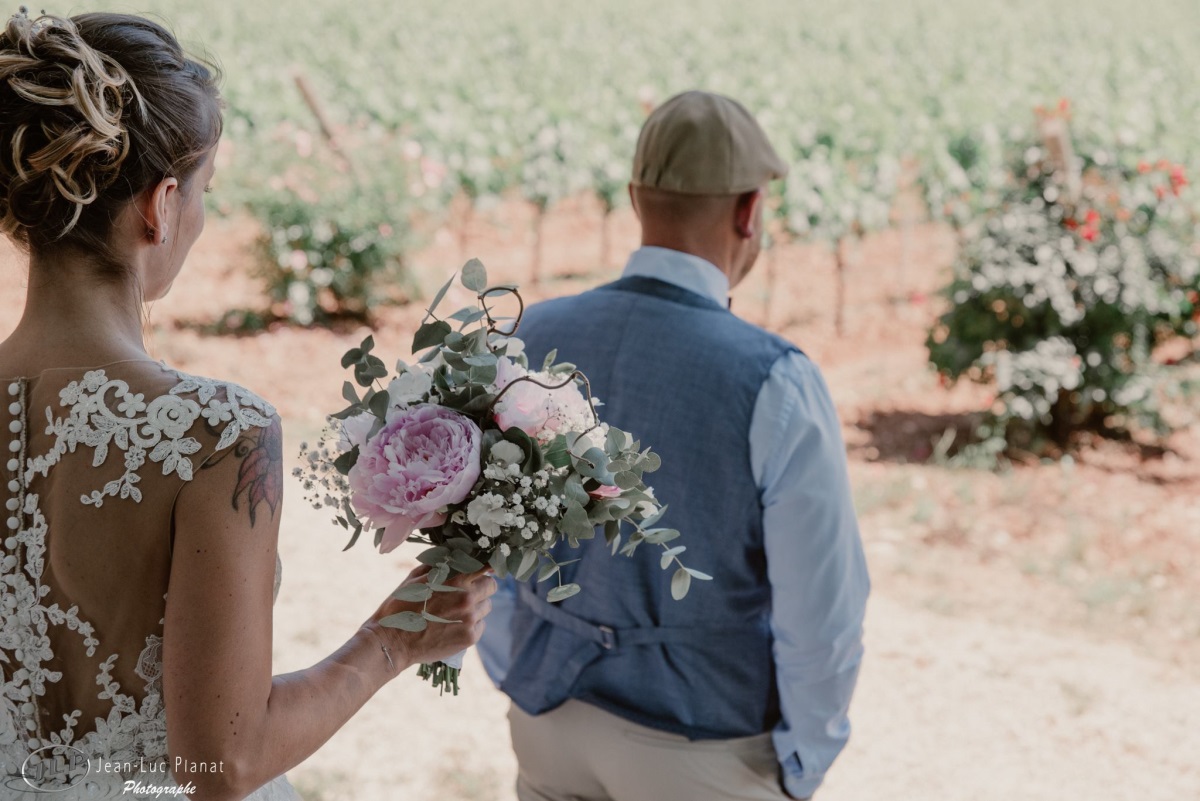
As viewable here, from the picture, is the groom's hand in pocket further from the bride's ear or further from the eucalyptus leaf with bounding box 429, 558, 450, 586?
the bride's ear

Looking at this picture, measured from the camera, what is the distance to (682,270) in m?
2.42

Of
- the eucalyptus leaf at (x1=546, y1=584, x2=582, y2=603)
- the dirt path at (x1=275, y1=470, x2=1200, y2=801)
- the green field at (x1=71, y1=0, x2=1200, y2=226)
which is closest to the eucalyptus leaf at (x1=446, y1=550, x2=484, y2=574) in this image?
the eucalyptus leaf at (x1=546, y1=584, x2=582, y2=603)

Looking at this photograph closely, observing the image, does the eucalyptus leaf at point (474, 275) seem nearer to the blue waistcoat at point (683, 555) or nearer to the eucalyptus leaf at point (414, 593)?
the eucalyptus leaf at point (414, 593)

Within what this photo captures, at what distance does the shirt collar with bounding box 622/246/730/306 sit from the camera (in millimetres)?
2418

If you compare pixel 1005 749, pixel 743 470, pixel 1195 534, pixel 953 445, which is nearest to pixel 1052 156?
pixel 953 445

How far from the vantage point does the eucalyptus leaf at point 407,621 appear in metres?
1.69

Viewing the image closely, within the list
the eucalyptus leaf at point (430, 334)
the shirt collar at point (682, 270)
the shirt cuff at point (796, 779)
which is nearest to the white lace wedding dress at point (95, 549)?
the eucalyptus leaf at point (430, 334)

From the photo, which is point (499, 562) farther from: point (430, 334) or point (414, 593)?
point (430, 334)

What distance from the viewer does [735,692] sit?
91.6 inches

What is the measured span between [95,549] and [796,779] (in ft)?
4.71

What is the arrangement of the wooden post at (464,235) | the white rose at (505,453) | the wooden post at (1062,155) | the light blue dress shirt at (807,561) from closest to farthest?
the white rose at (505,453), the light blue dress shirt at (807,561), the wooden post at (1062,155), the wooden post at (464,235)

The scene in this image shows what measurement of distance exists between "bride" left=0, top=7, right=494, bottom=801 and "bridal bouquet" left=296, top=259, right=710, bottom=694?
0.18m

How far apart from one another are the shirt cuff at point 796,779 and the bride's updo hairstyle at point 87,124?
1535mm

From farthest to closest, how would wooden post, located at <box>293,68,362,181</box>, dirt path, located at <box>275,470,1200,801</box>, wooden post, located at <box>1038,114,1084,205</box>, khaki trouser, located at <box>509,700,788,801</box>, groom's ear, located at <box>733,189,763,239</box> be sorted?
wooden post, located at <box>293,68,362,181</box>
wooden post, located at <box>1038,114,1084,205</box>
dirt path, located at <box>275,470,1200,801</box>
groom's ear, located at <box>733,189,763,239</box>
khaki trouser, located at <box>509,700,788,801</box>
